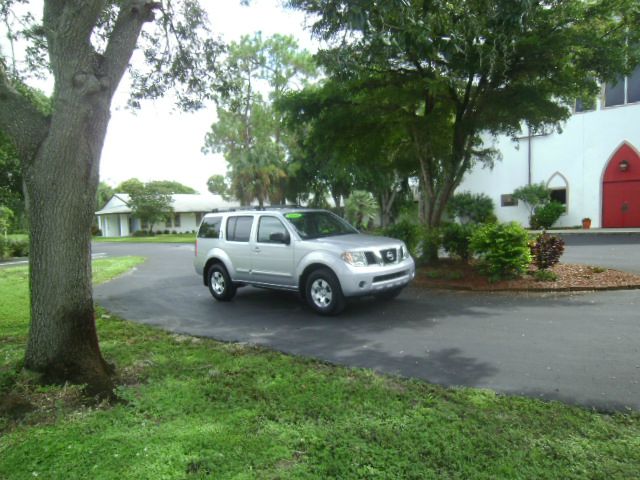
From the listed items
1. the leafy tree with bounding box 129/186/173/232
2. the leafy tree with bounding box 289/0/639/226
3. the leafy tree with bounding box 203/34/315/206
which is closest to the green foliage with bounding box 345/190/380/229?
the leafy tree with bounding box 203/34/315/206

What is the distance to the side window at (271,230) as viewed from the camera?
26.9 feet

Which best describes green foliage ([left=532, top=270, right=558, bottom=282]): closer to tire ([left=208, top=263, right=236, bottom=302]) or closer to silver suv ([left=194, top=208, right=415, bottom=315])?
silver suv ([left=194, top=208, right=415, bottom=315])

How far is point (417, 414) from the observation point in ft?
12.0

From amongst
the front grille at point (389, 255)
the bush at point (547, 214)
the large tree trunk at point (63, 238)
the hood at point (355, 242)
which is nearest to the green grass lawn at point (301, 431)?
the large tree trunk at point (63, 238)

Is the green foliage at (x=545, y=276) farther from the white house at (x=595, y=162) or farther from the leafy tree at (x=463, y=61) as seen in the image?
the white house at (x=595, y=162)

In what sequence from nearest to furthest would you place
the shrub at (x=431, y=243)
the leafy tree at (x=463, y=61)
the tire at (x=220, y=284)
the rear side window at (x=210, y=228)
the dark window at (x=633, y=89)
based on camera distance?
the leafy tree at (x=463, y=61) < the tire at (x=220, y=284) < the rear side window at (x=210, y=228) < the shrub at (x=431, y=243) < the dark window at (x=633, y=89)

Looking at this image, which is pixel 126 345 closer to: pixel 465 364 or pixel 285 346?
pixel 285 346

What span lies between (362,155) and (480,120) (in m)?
3.11

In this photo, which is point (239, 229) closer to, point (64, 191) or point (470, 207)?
point (64, 191)

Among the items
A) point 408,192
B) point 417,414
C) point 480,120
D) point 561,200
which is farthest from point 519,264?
point 408,192

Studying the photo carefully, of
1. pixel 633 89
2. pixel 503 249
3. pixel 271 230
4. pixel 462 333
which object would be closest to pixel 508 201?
pixel 633 89

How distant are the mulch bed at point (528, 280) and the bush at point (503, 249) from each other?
0.22 m

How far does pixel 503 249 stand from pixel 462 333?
11.7 feet

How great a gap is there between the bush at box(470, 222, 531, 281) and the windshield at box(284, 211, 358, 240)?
279cm
